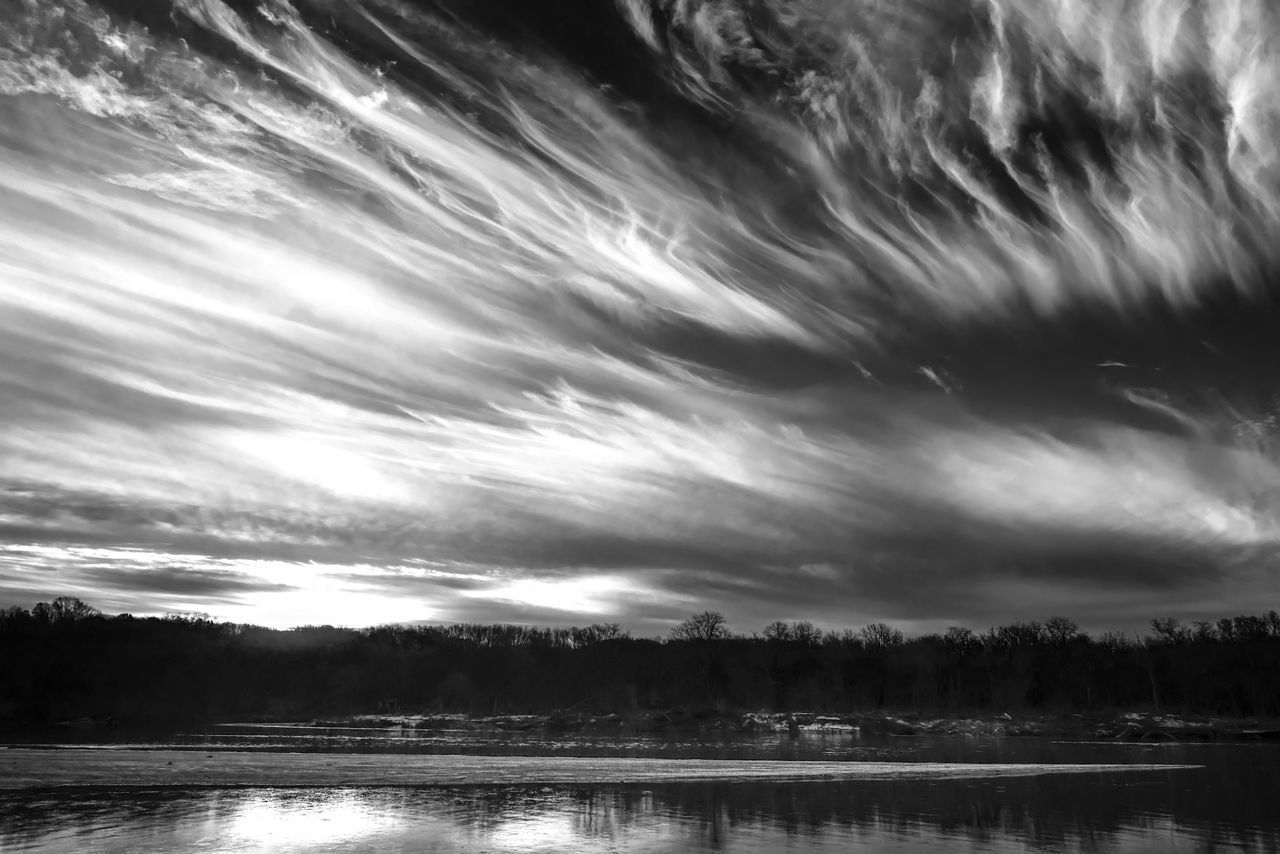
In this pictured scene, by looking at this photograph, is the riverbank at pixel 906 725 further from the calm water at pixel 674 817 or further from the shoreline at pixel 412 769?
the calm water at pixel 674 817

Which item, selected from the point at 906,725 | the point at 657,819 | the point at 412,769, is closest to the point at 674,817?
the point at 657,819

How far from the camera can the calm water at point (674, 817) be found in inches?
1131

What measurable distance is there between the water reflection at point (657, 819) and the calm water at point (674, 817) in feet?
0.27

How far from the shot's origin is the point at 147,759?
6456 cm

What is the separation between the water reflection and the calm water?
0.08 meters

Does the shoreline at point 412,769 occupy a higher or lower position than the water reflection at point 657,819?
lower

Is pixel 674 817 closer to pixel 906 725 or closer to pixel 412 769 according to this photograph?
pixel 412 769

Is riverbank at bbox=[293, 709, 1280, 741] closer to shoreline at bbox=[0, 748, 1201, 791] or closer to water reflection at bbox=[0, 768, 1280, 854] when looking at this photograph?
shoreline at bbox=[0, 748, 1201, 791]

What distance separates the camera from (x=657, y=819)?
115 feet

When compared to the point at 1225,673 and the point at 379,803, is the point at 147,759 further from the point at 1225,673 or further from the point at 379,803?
the point at 1225,673

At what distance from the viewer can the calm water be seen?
1131 inches

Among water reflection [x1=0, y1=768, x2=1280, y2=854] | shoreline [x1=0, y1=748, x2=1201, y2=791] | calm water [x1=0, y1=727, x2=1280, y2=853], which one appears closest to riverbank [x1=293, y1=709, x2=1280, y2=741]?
shoreline [x1=0, y1=748, x2=1201, y2=791]

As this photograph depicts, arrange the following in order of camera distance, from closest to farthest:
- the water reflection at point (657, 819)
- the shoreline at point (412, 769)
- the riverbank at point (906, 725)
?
1. the water reflection at point (657, 819)
2. the shoreline at point (412, 769)
3. the riverbank at point (906, 725)

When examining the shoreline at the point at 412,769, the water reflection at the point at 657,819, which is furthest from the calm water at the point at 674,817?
the shoreline at the point at 412,769
